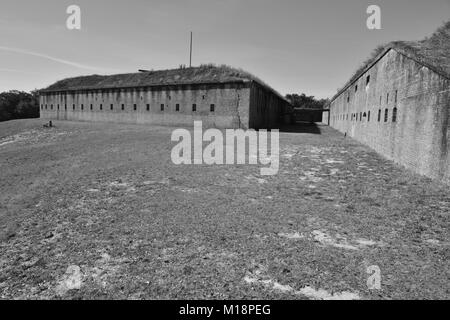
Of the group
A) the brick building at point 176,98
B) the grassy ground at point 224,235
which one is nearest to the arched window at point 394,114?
the grassy ground at point 224,235

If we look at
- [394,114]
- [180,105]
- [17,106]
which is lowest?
[394,114]

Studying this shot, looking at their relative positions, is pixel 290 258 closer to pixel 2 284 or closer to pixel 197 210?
pixel 197 210

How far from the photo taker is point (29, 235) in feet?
18.1

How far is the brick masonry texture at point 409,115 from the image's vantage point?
7.40 meters

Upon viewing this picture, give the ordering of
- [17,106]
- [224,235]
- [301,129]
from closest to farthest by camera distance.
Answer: [224,235]
[301,129]
[17,106]

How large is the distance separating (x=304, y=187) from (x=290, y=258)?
407 cm

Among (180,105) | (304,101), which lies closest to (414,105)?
(180,105)

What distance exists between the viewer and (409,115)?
9.59 m

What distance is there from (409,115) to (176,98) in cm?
2378

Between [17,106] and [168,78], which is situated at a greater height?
[168,78]

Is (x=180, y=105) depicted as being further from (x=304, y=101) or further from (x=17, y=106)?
(x=304, y=101)

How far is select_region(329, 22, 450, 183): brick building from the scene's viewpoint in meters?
7.42

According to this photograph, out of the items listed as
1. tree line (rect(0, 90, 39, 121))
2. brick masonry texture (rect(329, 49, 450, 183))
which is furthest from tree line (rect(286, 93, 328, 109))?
brick masonry texture (rect(329, 49, 450, 183))
